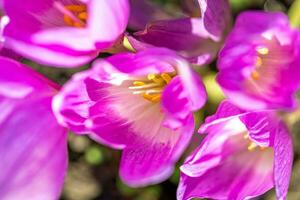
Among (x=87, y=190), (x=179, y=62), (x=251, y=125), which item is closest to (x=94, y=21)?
(x=179, y=62)

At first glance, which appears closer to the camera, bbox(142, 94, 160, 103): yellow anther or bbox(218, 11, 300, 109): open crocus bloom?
bbox(218, 11, 300, 109): open crocus bloom

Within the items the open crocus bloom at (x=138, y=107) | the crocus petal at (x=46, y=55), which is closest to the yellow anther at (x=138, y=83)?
the open crocus bloom at (x=138, y=107)

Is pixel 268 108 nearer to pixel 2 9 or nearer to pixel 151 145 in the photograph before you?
pixel 151 145

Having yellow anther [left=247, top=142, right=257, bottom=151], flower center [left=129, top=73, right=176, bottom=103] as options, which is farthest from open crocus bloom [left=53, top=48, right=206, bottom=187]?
yellow anther [left=247, top=142, right=257, bottom=151]

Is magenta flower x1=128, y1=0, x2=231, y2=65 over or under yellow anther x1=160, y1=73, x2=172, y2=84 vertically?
over

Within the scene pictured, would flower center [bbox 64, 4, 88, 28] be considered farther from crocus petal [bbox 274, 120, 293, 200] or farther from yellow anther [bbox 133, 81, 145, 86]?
crocus petal [bbox 274, 120, 293, 200]

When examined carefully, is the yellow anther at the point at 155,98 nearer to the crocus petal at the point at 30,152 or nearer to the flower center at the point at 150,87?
the flower center at the point at 150,87
